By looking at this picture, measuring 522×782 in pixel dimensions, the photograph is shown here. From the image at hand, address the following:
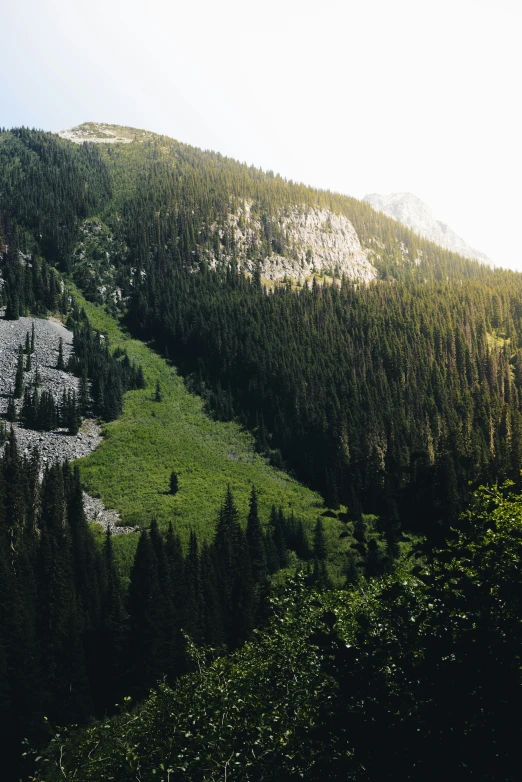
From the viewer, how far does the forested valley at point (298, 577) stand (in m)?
7.07

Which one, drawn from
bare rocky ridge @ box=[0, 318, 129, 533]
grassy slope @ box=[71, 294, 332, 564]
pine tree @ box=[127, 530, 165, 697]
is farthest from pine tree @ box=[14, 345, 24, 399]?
pine tree @ box=[127, 530, 165, 697]

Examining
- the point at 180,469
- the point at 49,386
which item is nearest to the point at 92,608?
the point at 180,469

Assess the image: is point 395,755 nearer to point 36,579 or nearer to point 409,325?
point 36,579

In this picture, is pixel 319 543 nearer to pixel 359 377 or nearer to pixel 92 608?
pixel 92 608

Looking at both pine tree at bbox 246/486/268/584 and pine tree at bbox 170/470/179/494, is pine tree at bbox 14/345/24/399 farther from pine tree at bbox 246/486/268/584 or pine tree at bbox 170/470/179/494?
pine tree at bbox 246/486/268/584

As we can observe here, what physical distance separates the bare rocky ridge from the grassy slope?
3454 millimetres

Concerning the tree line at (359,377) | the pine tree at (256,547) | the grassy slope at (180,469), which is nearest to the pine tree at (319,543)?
the grassy slope at (180,469)

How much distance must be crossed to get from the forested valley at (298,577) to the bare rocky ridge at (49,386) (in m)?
5.32

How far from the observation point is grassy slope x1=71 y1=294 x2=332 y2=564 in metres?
110

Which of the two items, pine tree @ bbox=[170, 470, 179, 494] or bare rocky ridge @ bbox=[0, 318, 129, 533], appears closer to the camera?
bare rocky ridge @ bbox=[0, 318, 129, 533]

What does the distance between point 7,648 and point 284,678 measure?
147 feet

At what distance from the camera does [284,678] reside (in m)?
21.0

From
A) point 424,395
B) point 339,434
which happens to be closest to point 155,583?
point 339,434

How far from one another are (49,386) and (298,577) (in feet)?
476
